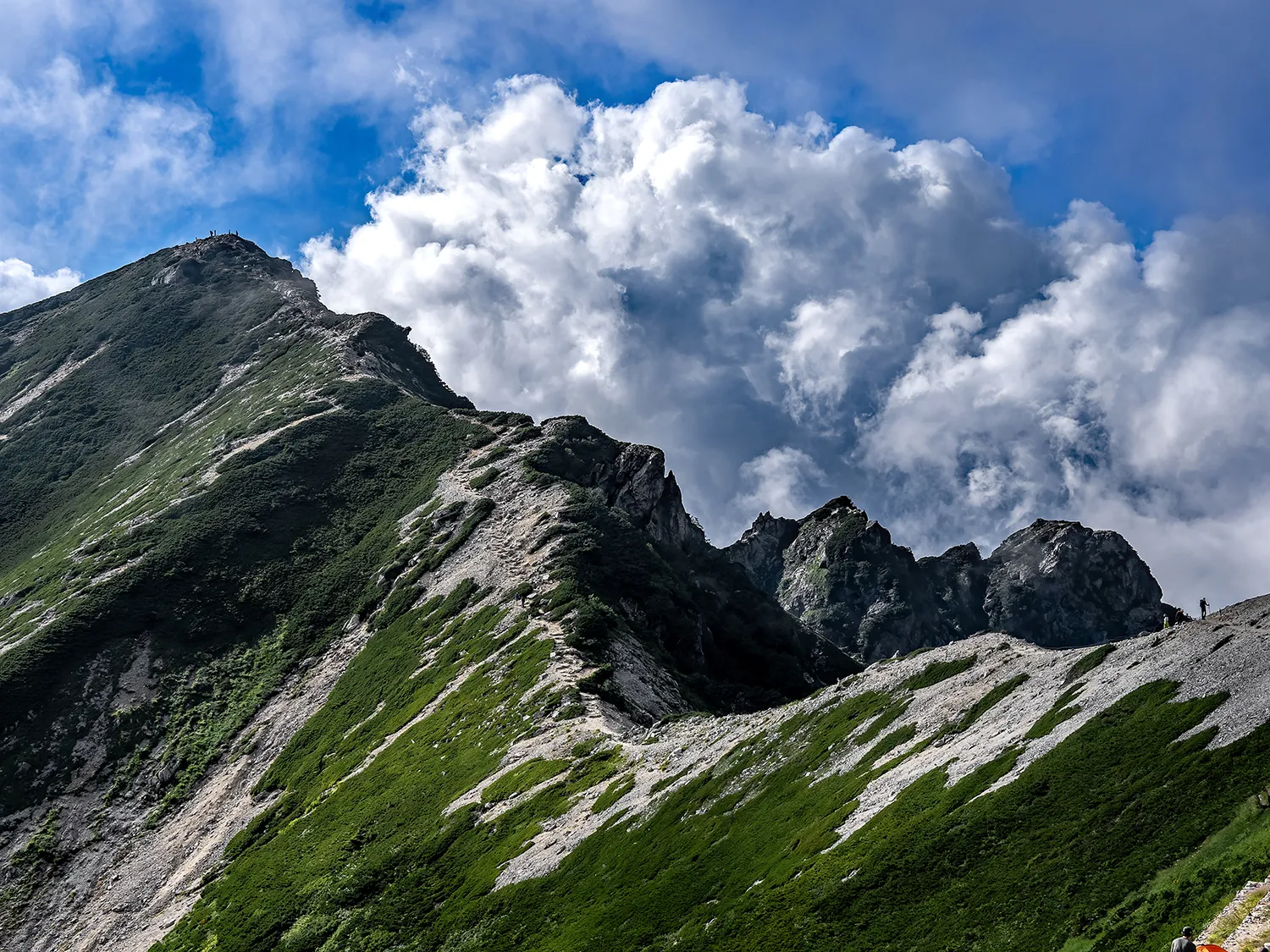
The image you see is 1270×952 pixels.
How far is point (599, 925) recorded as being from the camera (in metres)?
48.2

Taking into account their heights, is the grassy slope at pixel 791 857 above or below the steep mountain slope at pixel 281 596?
below

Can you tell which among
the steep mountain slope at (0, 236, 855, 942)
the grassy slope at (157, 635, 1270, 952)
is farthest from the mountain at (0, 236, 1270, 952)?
the steep mountain slope at (0, 236, 855, 942)

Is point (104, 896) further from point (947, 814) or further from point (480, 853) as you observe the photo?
point (947, 814)

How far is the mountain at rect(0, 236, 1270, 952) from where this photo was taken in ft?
118

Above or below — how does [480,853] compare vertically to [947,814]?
above

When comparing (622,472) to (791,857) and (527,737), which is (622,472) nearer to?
(527,737)

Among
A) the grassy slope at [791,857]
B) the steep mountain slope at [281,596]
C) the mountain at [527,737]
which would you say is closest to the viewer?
the grassy slope at [791,857]

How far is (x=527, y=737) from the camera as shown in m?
83.7

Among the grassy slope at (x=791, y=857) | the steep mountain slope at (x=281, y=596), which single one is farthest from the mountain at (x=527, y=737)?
the steep mountain slope at (x=281, y=596)

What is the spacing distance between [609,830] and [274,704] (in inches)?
3208

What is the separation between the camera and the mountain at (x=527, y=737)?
3603 centimetres

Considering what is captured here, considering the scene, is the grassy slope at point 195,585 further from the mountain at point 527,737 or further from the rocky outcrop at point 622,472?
the rocky outcrop at point 622,472

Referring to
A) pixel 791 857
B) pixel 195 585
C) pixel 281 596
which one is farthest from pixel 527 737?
pixel 195 585

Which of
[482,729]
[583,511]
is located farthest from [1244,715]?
[583,511]
